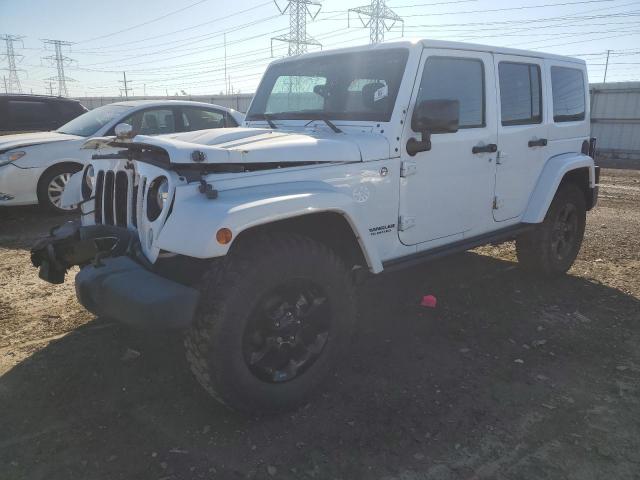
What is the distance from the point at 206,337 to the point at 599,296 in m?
3.87

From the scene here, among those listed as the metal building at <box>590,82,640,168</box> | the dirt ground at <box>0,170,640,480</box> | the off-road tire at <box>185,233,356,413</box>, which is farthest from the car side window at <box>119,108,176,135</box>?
the metal building at <box>590,82,640,168</box>

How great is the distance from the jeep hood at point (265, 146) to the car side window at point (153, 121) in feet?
13.5

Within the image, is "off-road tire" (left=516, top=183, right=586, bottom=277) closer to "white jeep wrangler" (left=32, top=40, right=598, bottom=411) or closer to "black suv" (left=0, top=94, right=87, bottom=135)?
"white jeep wrangler" (left=32, top=40, right=598, bottom=411)

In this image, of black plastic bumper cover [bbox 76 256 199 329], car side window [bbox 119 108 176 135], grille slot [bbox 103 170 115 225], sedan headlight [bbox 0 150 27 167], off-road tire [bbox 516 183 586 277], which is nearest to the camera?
black plastic bumper cover [bbox 76 256 199 329]

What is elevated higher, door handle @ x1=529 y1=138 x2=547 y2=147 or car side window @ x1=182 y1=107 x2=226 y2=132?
car side window @ x1=182 y1=107 x2=226 y2=132

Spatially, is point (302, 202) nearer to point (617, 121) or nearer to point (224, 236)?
point (224, 236)

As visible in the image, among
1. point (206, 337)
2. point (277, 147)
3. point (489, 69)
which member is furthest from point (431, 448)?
point (489, 69)

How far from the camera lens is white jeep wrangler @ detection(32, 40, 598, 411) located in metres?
2.44

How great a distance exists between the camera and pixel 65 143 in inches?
276

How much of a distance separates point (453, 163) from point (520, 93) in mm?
1203

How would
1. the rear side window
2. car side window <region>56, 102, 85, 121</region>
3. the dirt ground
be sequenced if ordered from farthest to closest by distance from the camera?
car side window <region>56, 102, 85, 121</region> → the rear side window → the dirt ground

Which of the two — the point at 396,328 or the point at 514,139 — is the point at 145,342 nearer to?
the point at 396,328

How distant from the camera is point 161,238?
94.7 inches

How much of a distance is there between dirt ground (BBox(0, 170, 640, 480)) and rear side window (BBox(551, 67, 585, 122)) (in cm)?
174
